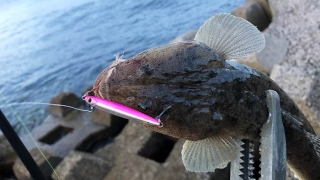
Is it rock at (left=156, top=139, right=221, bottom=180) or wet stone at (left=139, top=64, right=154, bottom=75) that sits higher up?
wet stone at (left=139, top=64, right=154, bottom=75)

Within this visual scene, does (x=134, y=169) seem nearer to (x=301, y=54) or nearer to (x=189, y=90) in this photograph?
(x=301, y=54)

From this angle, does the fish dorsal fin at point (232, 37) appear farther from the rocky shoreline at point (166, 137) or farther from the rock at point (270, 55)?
the rock at point (270, 55)

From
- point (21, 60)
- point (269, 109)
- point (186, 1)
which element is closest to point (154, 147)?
point (269, 109)

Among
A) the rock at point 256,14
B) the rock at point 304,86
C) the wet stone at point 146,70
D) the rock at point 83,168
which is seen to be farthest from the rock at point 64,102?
the wet stone at point 146,70

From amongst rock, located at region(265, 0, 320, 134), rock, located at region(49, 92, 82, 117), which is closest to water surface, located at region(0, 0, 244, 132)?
rock, located at region(49, 92, 82, 117)

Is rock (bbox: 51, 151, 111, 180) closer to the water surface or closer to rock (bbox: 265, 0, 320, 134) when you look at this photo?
rock (bbox: 265, 0, 320, 134)
